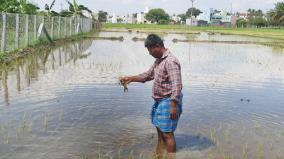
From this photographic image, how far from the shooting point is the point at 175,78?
18.2 ft

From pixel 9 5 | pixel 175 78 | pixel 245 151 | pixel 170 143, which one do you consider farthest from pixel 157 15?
pixel 175 78

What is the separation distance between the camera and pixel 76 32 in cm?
4016

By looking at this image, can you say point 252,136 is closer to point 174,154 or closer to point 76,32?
point 174,154

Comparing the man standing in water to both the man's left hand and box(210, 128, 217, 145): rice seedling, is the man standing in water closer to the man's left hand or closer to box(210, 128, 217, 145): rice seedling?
the man's left hand

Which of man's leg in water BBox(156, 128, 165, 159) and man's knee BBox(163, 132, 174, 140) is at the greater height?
man's knee BBox(163, 132, 174, 140)

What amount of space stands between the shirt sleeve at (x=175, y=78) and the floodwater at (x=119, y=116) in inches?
39.7

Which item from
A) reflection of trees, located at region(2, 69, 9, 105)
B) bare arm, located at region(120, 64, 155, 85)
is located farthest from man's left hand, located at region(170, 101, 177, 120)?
reflection of trees, located at region(2, 69, 9, 105)

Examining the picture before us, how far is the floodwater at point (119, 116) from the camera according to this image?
20.9ft

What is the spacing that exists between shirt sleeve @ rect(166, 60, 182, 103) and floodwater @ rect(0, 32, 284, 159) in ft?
3.31

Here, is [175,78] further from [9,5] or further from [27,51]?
[9,5]

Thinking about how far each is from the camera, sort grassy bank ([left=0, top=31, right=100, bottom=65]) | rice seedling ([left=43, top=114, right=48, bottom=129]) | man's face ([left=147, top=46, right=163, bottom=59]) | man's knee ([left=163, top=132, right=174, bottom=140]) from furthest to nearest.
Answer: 1. grassy bank ([left=0, top=31, right=100, bottom=65])
2. rice seedling ([left=43, top=114, right=48, bottom=129])
3. man's knee ([left=163, top=132, right=174, bottom=140])
4. man's face ([left=147, top=46, right=163, bottom=59])

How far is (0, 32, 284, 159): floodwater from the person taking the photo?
20.9 feet

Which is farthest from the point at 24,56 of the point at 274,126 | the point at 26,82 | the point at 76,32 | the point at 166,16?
the point at 166,16

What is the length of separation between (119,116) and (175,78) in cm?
305
